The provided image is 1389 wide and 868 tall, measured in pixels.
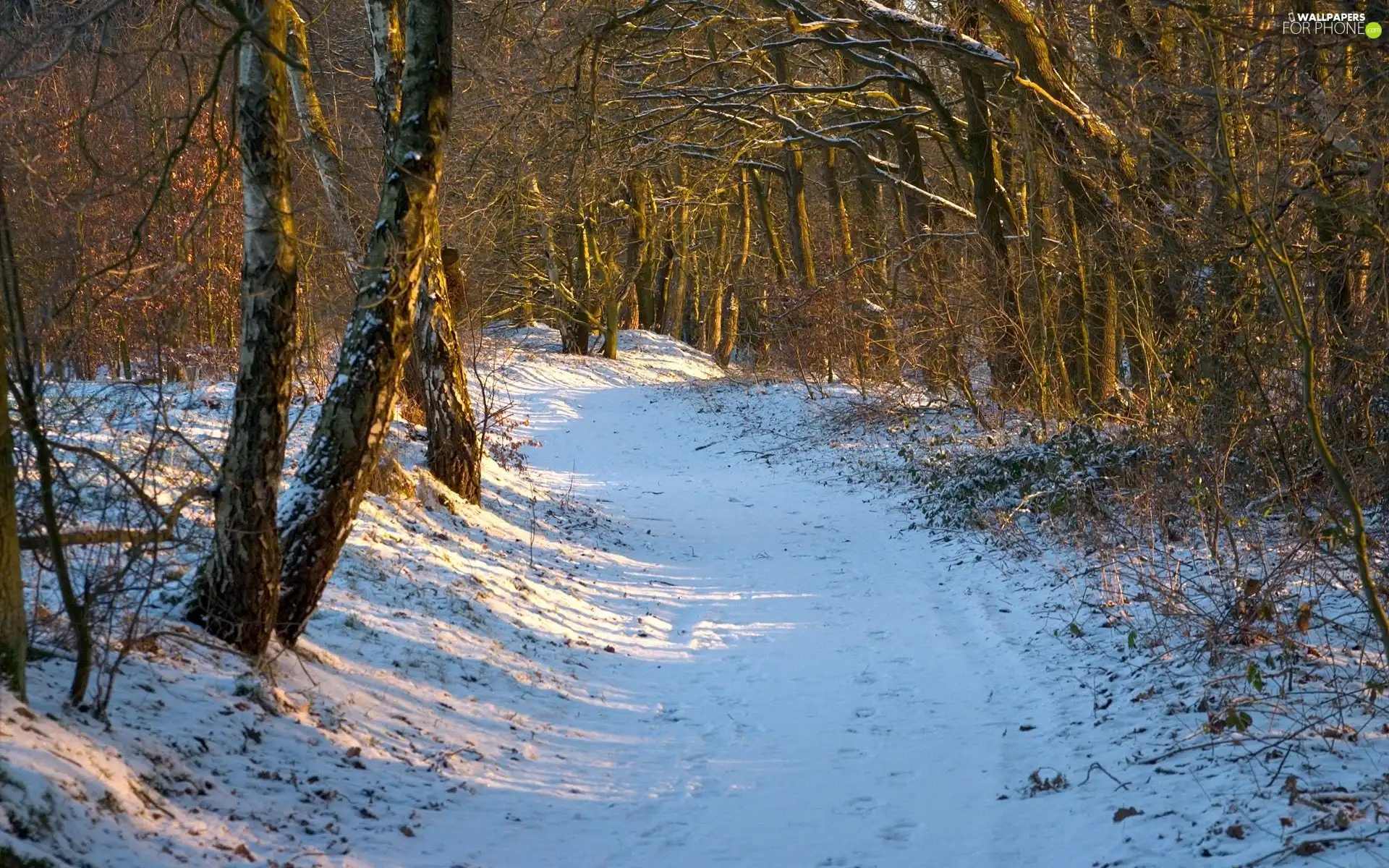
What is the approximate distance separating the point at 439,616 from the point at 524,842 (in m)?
2.94

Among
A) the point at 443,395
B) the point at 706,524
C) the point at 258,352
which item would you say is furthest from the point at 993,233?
the point at 258,352

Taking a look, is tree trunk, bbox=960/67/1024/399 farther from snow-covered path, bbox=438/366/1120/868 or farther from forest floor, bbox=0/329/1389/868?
forest floor, bbox=0/329/1389/868

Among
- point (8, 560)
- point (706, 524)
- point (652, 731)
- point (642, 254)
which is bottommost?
point (706, 524)

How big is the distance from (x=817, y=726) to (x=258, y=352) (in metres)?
3.83

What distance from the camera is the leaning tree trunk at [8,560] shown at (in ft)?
12.3

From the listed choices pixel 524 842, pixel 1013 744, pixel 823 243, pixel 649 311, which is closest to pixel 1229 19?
pixel 1013 744

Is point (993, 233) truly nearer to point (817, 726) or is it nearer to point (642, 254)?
point (817, 726)

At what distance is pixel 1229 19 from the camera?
463 cm

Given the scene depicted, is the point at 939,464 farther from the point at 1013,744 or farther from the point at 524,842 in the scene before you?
the point at 524,842

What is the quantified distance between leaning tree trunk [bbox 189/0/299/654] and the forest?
0.03 m

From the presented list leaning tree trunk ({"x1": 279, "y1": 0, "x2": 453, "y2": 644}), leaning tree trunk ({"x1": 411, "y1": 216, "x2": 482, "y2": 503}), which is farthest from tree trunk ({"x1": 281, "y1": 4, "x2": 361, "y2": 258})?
leaning tree trunk ({"x1": 279, "y1": 0, "x2": 453, "y2": 644})

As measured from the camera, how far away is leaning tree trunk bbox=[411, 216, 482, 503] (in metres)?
10.8

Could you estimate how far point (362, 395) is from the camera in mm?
5895

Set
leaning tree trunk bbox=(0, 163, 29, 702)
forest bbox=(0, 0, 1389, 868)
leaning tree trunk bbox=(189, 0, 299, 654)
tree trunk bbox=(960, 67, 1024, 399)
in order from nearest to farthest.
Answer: leaning tree trunk bbox=(0, 163, 29, 702)
forest bbox=(0, 0, 1389, 868)
leaning tree trunk bbox=(189, 0, 299, 654)
tree trunk bbox=(960, 67, 1024, 399)
